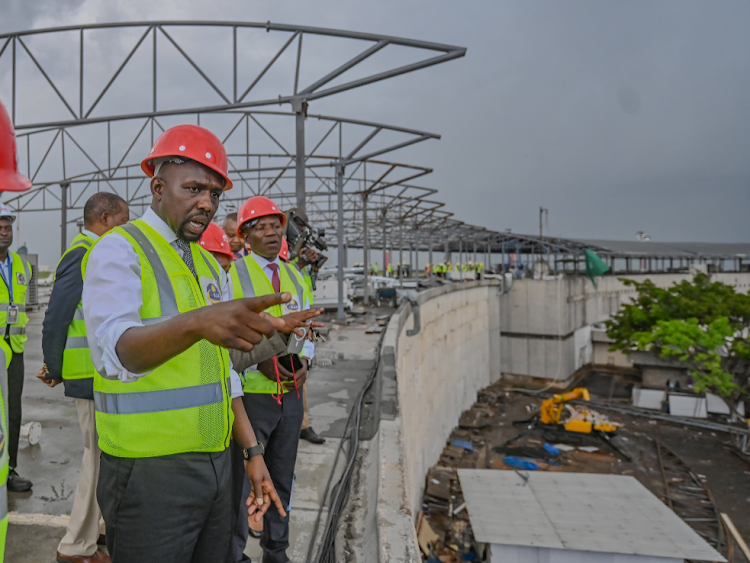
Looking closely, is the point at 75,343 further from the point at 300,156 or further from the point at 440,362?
the point at 440,362

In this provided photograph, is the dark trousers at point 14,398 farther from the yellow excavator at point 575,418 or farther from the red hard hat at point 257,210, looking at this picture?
the yellow excavator at point 575,418

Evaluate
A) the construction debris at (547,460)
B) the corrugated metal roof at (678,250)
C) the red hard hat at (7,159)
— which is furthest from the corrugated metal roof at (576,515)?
the corrugated metal roof at (678,250)

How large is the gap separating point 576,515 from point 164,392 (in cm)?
890

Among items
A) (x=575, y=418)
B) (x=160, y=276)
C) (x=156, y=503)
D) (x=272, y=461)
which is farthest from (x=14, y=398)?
(x=575, y=418)

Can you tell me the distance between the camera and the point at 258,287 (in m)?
2.65

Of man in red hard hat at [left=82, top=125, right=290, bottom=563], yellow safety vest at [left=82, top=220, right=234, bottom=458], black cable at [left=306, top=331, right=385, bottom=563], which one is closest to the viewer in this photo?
man in red hard hat at [left=82, top=125, right=290, bottom=563]

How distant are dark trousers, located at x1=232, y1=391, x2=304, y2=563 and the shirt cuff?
121 centimetres

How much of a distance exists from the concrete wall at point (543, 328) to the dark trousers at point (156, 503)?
2652 centimetres

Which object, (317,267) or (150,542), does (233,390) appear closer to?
(150,542)

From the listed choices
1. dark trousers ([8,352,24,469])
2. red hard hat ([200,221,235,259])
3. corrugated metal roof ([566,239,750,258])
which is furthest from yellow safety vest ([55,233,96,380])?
corrugated metal roof ([566,239,750,258])

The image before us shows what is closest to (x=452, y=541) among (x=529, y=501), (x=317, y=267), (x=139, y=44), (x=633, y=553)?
(x=529, y=501)

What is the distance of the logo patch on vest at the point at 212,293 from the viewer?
5.29 ft

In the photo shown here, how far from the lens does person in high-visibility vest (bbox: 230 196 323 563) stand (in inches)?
97.7

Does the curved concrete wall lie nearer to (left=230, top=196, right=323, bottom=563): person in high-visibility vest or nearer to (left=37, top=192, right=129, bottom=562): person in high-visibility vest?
(left=230, top=196, right=323, bottom=563): person in high-visibility vest
